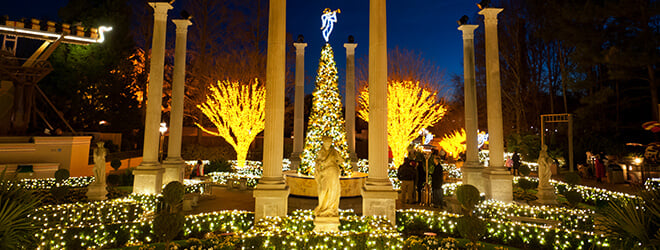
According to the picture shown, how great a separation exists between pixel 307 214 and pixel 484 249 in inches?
172

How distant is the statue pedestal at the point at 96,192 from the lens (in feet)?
36.4

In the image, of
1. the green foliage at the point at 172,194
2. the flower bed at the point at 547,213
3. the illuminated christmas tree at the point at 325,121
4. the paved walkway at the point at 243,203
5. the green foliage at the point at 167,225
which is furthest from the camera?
the illuminated christmas tree at the point at 325,121

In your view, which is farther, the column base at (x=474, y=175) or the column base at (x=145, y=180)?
the column base at (x=474, y=175)

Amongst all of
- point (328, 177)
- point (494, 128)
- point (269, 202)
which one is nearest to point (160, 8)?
point (269, 202)

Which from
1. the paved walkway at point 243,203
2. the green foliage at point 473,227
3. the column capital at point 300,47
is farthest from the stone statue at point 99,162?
the green foliage at point 473,227

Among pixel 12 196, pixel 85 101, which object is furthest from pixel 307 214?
pixel 85 101

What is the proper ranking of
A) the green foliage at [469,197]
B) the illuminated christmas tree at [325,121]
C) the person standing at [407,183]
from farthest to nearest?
the person standing at [407,183], the illuminated christmas tree at [325,121], the green foliage at [469,197]

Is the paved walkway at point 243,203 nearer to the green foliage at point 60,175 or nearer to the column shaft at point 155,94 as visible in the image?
the column shaft at point 155,94

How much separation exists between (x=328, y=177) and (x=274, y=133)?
8.79ft

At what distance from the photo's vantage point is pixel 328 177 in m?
6.80

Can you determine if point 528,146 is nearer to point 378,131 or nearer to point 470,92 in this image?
point 470,92

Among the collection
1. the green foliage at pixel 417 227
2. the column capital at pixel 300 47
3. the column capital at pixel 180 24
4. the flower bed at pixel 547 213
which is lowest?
the green foliage at pixel 417 227

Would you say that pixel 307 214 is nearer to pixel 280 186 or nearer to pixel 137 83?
pixel 280 186

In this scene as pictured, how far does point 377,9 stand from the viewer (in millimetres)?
9219
